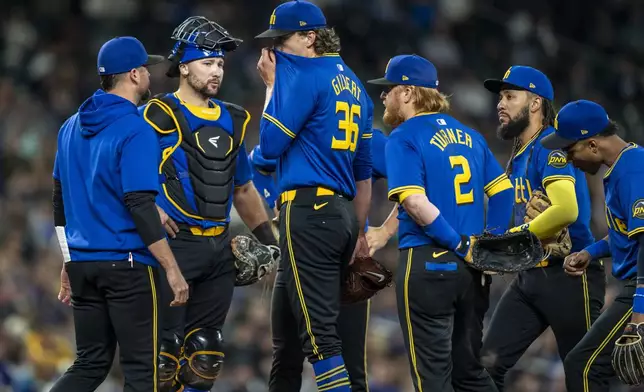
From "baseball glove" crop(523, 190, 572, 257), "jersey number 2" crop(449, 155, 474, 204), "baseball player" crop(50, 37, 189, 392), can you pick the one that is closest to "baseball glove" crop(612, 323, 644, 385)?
"baseball glove" crop(523, 190, 572, 257)

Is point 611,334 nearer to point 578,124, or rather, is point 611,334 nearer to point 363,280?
point 578,124

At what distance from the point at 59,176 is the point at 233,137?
3.62 feet

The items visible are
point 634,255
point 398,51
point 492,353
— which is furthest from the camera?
point 398,51

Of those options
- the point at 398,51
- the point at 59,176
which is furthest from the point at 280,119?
the point at 398,51

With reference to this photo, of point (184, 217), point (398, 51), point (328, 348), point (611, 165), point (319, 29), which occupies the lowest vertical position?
point (398, 51)

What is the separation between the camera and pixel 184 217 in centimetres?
727

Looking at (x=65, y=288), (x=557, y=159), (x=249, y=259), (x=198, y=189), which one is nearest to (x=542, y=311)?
(x=557, y=159)

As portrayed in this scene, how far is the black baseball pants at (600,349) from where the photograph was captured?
7.14 m

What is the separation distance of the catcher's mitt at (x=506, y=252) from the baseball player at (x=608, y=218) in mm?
501

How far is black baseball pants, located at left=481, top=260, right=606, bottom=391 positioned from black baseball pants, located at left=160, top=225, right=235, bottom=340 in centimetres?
180

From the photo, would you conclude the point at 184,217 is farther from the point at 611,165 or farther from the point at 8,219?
the point at 8,219

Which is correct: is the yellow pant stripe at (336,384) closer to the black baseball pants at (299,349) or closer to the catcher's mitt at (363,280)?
the black baseball pants at (299,349)

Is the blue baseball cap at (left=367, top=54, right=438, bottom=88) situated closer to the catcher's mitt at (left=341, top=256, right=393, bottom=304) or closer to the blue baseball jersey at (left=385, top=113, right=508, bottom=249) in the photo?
the blue baseball jersey at (left=385, top=113, right=508, bottom=249)

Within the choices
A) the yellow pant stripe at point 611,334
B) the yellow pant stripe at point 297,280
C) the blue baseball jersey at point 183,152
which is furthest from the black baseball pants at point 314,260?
the yellow pant stripe at point 611,334
